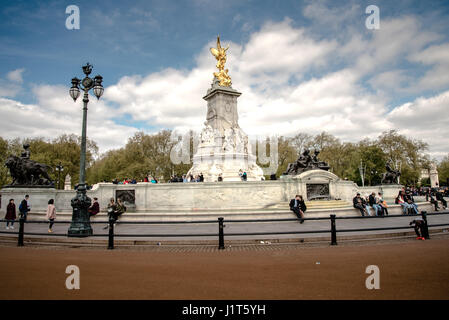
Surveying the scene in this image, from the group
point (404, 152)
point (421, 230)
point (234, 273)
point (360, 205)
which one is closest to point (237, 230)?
point (234, 273)

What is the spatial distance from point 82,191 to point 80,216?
1022 mm

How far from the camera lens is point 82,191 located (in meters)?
11.7

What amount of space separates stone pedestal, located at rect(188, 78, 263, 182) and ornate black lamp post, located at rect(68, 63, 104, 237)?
17.6 metres

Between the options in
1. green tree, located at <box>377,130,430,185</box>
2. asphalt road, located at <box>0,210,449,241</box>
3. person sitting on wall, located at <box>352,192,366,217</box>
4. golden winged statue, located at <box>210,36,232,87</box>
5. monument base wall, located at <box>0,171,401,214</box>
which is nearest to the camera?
asphalt road, located at <box>0,210,449,241</box>

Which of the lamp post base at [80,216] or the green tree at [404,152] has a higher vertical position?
the green tree at [404,152]

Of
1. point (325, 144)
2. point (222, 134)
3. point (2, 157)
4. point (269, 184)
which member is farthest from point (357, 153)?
point (2, 157)

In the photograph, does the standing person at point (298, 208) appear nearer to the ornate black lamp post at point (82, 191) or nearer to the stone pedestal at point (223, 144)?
the ornate black lamp post at point (82, 191)

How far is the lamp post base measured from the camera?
36.1 feet

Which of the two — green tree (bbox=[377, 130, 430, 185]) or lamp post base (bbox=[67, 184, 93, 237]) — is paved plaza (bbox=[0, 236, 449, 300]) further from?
green tree (bbox=[377, 130, 430, 185])

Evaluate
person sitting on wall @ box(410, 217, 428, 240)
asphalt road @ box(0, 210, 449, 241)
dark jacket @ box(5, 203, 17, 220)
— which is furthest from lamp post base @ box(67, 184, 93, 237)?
person sitting on wall @ box(410, 217, 428, 240)

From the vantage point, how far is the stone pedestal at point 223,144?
100 feet

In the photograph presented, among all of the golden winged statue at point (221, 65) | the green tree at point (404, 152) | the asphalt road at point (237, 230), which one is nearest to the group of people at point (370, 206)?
the asphalt road at point (237, 230)

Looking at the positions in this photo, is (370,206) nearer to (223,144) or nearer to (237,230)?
(237,230)
